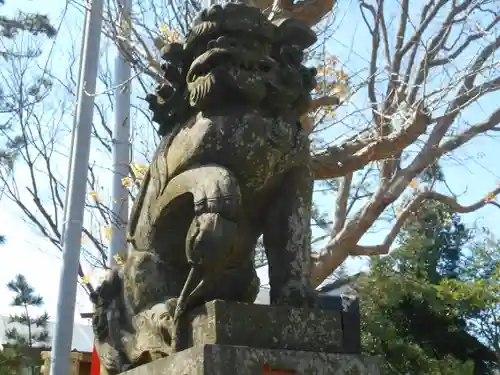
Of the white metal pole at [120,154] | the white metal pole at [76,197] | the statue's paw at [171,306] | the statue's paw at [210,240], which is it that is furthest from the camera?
the white metal pole at [120,154]

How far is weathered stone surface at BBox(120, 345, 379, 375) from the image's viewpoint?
1.90 metres

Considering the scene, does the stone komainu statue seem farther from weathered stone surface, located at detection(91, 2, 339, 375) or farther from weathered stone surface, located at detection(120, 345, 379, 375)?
weathered stone surface, located at detection(120, 345, 379, 375)

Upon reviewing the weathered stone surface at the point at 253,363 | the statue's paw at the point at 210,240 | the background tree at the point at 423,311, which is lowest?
the weathered stone surface at the point at 253,363

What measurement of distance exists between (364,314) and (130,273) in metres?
8.16

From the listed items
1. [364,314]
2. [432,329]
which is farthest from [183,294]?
[432,329]

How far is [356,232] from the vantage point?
563 cm

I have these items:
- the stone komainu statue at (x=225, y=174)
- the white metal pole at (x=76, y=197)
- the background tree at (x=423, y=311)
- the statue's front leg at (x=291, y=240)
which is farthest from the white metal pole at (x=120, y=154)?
the statue's front leg at (x=291, y=240)

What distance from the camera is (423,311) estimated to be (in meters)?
11.1

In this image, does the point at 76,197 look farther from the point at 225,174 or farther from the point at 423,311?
the point at 423,311

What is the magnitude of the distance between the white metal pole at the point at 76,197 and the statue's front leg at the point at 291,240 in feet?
13.8

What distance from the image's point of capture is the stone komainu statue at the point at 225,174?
226 cm

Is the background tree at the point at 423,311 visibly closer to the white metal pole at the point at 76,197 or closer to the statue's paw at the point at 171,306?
the white metal pole at the point at 76,197

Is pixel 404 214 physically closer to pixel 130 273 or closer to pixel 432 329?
pixel 130 273

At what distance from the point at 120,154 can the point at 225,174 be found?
5.43 m
